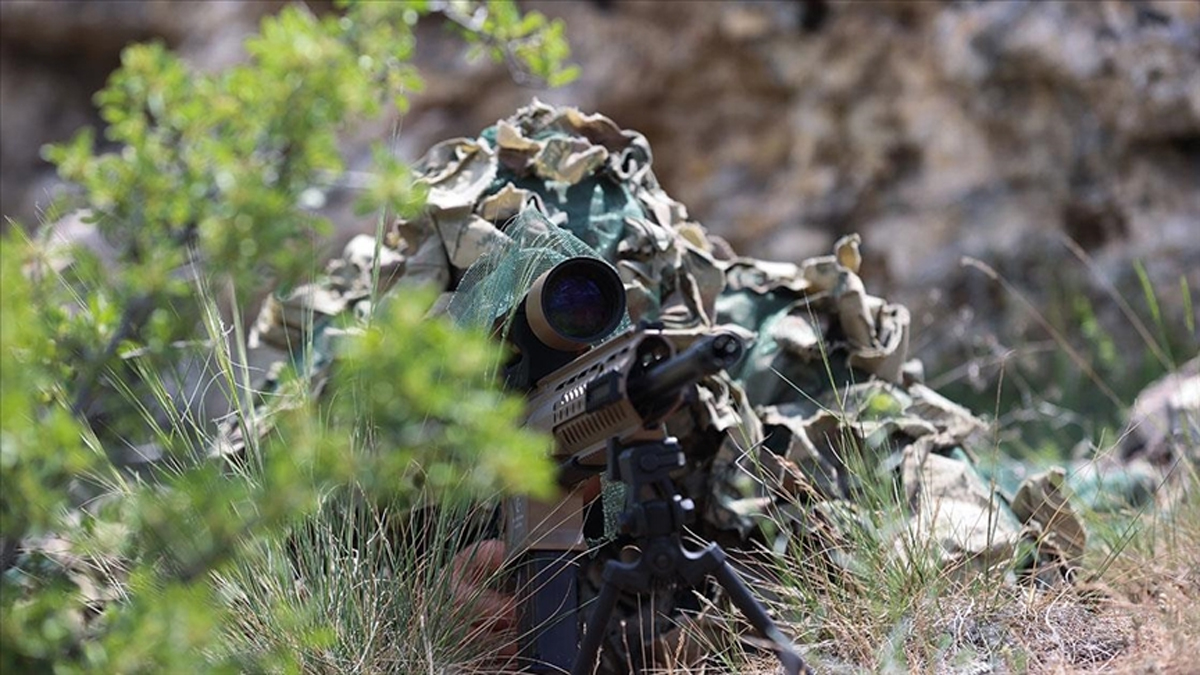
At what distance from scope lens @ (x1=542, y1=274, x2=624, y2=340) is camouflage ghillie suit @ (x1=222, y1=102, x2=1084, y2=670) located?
0.30 m

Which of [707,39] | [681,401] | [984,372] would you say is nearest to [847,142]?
[707,39]

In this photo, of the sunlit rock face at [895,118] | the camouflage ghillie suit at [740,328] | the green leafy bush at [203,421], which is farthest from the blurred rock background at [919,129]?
the green leafy bush at [203,421]

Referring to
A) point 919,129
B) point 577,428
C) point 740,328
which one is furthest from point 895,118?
point 577,428

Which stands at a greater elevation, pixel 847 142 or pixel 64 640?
pixel 64 640

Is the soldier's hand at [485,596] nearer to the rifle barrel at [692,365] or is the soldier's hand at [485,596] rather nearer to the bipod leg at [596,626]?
the bipod leg at [596,626]

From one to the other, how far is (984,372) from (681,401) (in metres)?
4.63

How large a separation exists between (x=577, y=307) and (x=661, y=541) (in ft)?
1.82

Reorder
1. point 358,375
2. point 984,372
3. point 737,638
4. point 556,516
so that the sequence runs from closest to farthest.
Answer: point 358,375, point 737,638, point 556,516, point 984,372

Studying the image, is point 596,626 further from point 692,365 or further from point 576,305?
point 576,305

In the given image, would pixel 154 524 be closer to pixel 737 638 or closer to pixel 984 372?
pixel 737 638

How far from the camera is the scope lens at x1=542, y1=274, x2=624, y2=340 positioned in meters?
2.06

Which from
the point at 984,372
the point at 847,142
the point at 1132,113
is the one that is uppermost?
the point at 1132,113

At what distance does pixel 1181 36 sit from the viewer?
5211 mm

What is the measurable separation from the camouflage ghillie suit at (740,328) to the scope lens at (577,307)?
0.99ft
